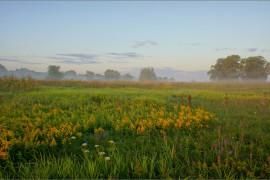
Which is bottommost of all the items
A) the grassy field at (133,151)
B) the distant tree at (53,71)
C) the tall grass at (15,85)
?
the grassy field at (133,151)

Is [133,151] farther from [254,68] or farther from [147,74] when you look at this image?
[147,74]

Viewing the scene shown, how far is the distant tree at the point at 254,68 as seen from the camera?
54.9 meters

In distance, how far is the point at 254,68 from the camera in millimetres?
54875

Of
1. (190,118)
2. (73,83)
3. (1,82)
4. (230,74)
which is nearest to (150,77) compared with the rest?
(230,74)

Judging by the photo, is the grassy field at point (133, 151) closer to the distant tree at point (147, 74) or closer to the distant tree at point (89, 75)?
the distant tree at point (147, 74)

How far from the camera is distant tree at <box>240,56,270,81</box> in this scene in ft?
180

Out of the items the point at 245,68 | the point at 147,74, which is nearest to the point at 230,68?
the point at 245,68

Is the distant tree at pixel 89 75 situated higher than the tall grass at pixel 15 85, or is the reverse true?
the distant tree at pixel 89 75

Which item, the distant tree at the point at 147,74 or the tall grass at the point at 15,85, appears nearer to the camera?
the tall grass at the point at 15,85

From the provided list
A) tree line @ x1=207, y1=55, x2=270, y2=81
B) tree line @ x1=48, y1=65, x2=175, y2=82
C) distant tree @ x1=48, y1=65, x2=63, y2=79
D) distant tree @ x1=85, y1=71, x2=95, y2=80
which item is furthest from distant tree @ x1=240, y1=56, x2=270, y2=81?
distant tree @ x1=85, y1=71, x2=95, y2=80

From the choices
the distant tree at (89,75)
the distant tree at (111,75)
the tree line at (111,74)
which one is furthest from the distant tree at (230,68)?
the distant tree at (89,75)

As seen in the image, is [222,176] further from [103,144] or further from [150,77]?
[150,77]

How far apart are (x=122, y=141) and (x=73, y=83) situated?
19629 mm

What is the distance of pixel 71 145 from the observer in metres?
3.83
